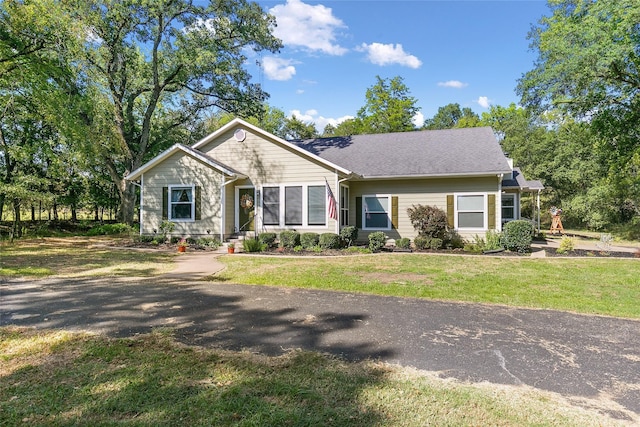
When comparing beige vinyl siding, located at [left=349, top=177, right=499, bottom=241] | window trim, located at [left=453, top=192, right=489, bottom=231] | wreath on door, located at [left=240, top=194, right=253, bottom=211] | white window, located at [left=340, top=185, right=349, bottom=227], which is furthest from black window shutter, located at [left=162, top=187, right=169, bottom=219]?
window trim, located at [left=453, top=192, right=489, bottom=231]

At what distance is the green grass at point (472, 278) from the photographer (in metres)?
6.30

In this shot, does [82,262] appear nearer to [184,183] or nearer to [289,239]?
[184,183]

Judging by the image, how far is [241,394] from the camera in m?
2.93

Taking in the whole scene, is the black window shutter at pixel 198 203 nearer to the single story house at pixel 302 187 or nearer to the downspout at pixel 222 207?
the single story house at pixel 302 187

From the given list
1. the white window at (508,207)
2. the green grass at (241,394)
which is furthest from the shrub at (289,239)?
the white window at (508,207)

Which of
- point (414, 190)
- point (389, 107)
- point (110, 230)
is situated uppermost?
point (389, 107)

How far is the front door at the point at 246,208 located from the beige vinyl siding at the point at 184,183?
1153 mm

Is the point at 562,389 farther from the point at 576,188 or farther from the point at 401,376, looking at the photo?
the point at 576,188

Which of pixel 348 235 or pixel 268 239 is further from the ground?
pixel 348 235

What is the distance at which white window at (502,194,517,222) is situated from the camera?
61.9 feet

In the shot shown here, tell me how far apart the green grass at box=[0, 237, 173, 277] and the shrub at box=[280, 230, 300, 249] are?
416 cm

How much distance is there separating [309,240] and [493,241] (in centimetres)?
681

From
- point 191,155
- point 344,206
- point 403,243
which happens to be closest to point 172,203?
point 191,155

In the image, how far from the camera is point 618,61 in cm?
1384
